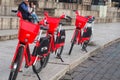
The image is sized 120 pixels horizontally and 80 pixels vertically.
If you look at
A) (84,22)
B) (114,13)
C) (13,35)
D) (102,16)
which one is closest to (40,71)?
(84,22)

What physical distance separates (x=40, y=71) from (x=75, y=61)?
1.88 meters

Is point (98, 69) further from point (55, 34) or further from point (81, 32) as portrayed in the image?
Answer: point (81, 32)

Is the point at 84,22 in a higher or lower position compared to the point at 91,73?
higher

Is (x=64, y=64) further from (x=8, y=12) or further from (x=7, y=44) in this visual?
(x=8, y=12)

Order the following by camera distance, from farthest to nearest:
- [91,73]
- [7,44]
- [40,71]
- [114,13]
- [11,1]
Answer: [114,13]
[11,1]
[7,44]
[91,73]
[40,71]

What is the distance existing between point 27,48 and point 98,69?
3142mm

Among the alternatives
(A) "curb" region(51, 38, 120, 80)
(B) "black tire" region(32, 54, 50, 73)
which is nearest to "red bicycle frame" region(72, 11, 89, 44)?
(A) "curb" region(51, 38, 120, 80)

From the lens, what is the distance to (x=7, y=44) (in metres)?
11.9

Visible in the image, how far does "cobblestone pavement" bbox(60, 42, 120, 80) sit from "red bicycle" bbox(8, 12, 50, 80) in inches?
41.2

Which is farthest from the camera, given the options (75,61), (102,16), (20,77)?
(102,16)

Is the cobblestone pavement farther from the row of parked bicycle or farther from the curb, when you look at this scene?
the row of parked bicycle

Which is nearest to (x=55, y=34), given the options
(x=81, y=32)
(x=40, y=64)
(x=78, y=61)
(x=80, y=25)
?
(x=78, y=61)

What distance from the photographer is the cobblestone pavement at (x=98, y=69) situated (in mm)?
8289

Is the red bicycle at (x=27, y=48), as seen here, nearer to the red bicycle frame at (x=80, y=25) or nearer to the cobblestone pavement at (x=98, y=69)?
the cobblestone pavement at (x=98, y=69)
